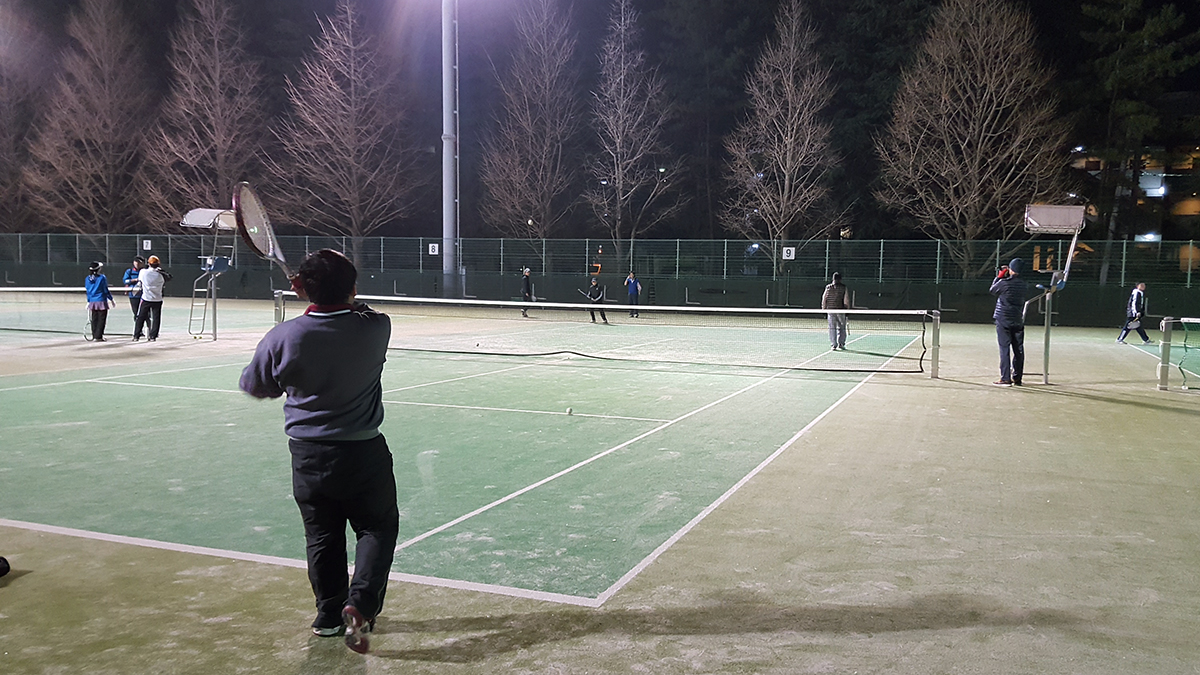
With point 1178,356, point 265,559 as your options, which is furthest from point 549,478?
point 1178,356

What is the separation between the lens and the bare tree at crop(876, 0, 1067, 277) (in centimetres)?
3356

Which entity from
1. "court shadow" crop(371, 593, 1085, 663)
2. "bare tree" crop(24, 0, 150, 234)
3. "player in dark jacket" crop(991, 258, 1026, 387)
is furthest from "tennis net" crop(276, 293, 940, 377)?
"bare tree" crop(24, 0, 150, 234)

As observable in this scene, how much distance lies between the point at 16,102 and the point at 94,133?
285 inches

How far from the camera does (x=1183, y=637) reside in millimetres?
4176

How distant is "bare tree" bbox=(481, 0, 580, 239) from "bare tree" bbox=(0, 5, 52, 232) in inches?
1124

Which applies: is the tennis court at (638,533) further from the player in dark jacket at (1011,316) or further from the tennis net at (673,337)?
the tennis net at (673,337)

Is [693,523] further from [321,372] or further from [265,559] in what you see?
[321,372]

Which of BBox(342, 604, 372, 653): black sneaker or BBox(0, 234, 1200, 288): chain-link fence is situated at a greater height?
BBox(0, 234, 1200, 288): chain-link fence

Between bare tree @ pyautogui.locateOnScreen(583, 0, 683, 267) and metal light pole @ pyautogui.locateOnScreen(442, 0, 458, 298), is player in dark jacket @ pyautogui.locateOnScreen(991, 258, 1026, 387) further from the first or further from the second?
bare tree @ pyautogui.locateOnScreen(583, 0, 683, 267)

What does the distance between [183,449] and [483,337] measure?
13370mm

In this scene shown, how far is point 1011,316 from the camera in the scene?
42.6 ft

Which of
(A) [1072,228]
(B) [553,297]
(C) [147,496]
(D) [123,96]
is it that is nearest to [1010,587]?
(C) [147,496]

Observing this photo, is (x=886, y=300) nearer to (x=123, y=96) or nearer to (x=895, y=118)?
(x=895, y=118)

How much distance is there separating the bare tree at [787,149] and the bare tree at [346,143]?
17872mm
